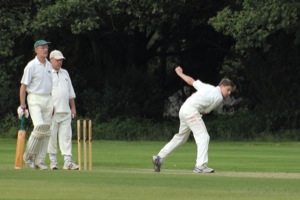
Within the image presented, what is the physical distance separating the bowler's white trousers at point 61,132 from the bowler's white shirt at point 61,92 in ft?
0.37

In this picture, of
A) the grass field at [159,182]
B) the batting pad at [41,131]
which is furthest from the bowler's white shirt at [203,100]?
the batting pad at [41,131]

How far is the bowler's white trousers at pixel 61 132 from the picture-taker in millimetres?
19188

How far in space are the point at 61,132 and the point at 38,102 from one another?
956mm

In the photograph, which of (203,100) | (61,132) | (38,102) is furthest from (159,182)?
(61,132)

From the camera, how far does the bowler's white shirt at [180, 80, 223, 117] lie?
18469mm

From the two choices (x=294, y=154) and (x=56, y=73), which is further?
(x=294, y=154)

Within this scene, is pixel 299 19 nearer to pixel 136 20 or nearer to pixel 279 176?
pixel 136 20

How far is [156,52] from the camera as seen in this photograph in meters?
46.4

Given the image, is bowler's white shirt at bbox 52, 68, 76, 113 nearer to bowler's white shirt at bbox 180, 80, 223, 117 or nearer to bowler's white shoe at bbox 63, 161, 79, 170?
bowler's white shoe at bbox 63, 161, 79, 170

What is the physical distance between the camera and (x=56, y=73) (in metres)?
19.5

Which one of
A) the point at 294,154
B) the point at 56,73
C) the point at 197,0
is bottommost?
the point at 294,154

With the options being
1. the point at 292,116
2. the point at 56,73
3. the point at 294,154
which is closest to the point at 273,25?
the point at 292,116

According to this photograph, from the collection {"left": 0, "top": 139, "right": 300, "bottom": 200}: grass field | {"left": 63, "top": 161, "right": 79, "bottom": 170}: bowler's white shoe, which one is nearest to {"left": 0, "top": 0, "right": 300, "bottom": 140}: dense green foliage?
{"left": 0, "top": 139, "right": 300, "bottom": 200}: grass field

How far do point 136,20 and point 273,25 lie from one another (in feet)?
21.0
